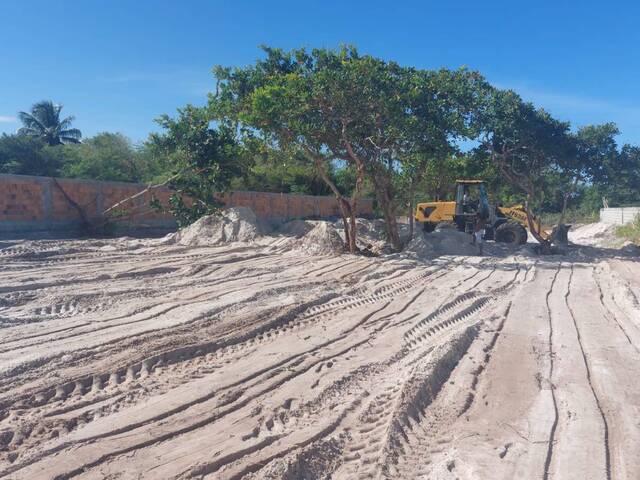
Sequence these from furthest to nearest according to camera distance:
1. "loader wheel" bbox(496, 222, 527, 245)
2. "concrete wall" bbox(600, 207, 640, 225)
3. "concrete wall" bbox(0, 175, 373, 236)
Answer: "concrete wall" bbox(600, 207, 640, 225) < "loader wheel" bbox(496, 222, 527, 245) < "concrete wall" bbox(0, 175, 373, 236)

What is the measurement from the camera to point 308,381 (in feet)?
16.9

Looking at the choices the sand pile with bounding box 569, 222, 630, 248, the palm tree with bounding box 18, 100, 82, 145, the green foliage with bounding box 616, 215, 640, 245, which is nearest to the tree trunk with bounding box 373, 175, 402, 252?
the green foliage with bounding box 616, 215, 640, 245

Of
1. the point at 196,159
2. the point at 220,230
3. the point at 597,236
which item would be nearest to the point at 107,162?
the point at 196,159

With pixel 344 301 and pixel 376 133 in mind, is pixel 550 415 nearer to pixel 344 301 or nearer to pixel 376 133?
pixel 344 301

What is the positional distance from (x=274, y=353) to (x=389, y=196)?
12.3 metres

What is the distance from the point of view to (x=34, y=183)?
55.6 ft

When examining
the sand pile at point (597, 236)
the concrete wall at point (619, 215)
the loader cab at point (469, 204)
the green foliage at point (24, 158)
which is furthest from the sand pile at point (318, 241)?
the concrete wall at point (619, 215)

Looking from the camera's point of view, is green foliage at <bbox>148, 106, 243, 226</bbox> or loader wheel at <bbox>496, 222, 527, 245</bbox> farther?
loader wheel at <bbox>496, 222, 527, 245</bbox>

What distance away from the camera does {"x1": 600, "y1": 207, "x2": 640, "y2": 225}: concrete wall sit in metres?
32.7

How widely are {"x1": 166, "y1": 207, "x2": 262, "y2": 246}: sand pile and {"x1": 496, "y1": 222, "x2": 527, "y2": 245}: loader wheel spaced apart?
10.9 meters

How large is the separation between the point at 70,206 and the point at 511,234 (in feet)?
57.1

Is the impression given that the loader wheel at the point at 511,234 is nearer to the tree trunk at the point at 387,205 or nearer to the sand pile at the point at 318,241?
the tree trunk at the point at 387,205

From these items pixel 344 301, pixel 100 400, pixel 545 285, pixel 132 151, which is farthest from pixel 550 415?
pixel 132 151

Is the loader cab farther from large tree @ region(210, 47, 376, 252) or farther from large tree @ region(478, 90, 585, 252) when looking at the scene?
large tree @ region(210, 47, 376, 252)
